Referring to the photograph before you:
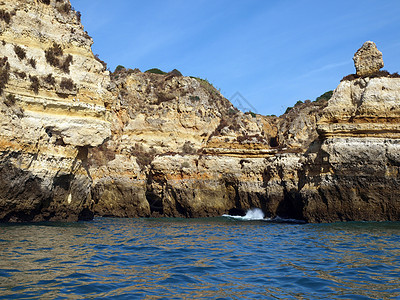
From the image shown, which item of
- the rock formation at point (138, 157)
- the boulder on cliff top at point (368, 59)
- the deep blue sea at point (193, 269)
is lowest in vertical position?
the deep blue sea at point (193, 269)

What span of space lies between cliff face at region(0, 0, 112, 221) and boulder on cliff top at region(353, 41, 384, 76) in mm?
15391

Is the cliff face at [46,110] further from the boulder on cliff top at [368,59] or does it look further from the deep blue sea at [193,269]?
the boulder on cliff top at [368,59]

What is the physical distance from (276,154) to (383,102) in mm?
10286

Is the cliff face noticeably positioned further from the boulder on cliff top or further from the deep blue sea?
the boulder on cliff top

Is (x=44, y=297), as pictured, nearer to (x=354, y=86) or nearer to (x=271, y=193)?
(x=354, y=86)

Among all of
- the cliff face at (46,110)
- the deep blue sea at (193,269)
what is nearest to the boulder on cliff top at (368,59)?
the deep blue sea at (193,269)

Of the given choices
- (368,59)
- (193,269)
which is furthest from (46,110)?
(368,59)

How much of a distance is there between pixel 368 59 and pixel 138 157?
21241mm

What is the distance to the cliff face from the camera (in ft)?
51.6

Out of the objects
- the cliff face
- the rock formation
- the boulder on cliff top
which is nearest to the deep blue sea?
the cliff face

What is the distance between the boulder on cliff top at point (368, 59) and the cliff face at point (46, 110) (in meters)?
15.4

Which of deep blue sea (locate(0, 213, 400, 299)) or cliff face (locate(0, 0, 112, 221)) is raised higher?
cliff face (locate(0, 0, 112, 221))

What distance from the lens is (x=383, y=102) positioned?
2119 centimetres

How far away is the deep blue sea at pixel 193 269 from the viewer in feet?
20.3
